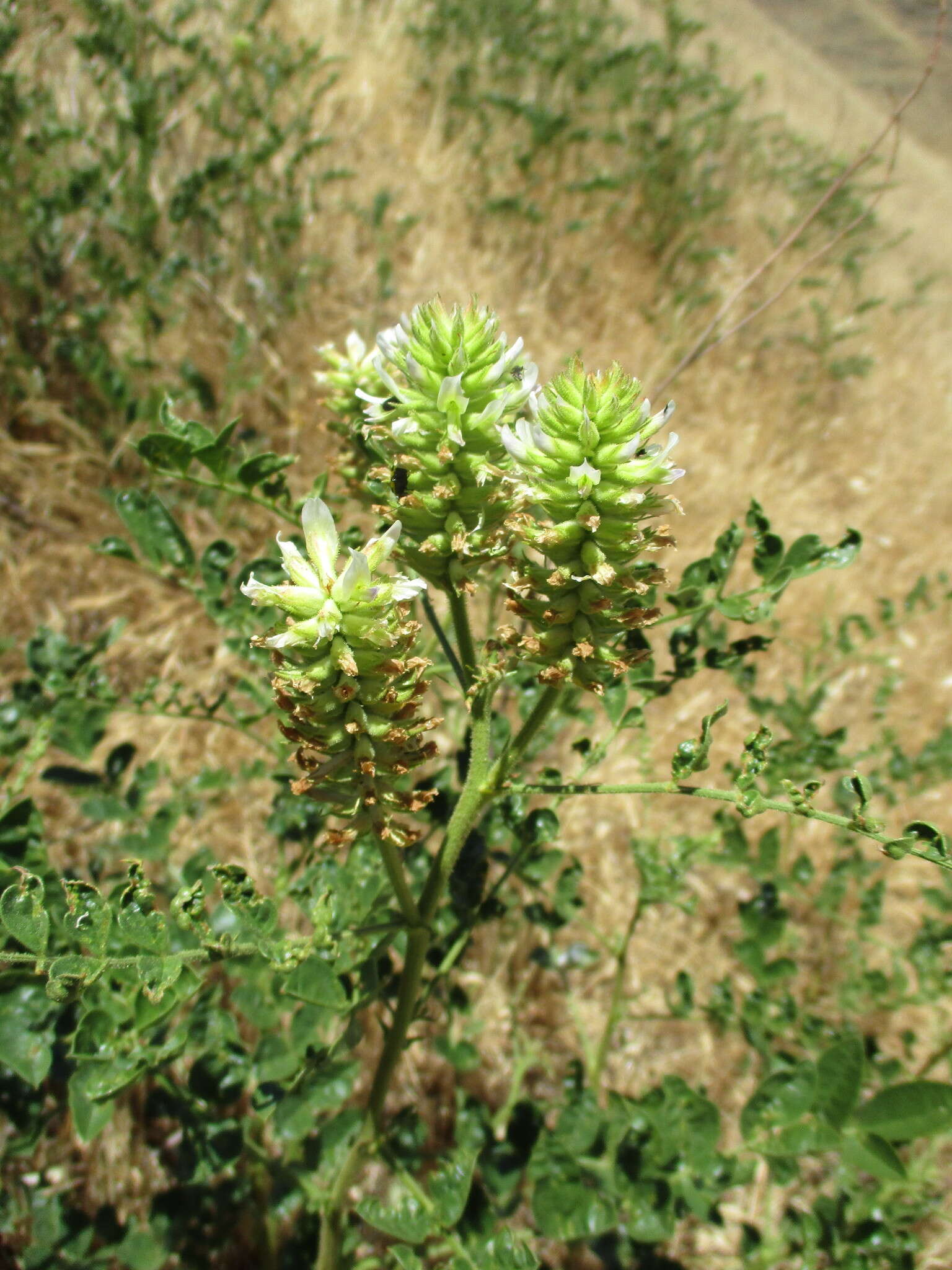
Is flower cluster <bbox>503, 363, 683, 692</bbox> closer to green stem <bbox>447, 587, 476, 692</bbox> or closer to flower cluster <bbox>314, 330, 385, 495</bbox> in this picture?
green stem <bbox>447, 587, 476, 692</bbox>

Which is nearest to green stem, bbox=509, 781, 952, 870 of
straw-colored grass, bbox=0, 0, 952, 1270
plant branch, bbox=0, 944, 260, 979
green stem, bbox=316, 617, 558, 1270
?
green stem, bbox=316, 617, 558, 1270

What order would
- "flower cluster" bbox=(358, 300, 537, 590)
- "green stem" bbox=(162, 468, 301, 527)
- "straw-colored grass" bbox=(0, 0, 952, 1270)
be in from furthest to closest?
1. "straw-colored grass" bbox=(0, 0, 952, 1270)
2. "green stem" bbox=(162, 468, 301, 527)
3. "flower cluster" bbox=(358, 300, 537, 590)

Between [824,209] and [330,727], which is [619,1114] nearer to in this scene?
[330,727]

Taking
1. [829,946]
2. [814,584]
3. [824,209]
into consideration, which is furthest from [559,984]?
[824,209]

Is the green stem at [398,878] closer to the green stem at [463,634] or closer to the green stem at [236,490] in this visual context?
the green stem at [463,634]

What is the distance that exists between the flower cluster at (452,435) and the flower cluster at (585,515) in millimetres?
45

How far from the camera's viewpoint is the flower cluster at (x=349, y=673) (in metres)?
1.14

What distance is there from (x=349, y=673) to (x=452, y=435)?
0.37m

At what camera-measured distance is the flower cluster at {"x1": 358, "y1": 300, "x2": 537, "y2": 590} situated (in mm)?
1271

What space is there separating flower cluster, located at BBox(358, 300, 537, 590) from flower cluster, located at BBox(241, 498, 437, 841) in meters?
0.08

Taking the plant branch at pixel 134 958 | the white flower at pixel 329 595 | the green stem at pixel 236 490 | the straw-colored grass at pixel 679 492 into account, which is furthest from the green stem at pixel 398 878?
the straw-colored grass at pixel 679 492

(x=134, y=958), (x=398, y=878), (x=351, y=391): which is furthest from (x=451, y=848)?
(x=351, y=391)

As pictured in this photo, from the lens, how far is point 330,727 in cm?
120

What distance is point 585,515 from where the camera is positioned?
1.20 m
